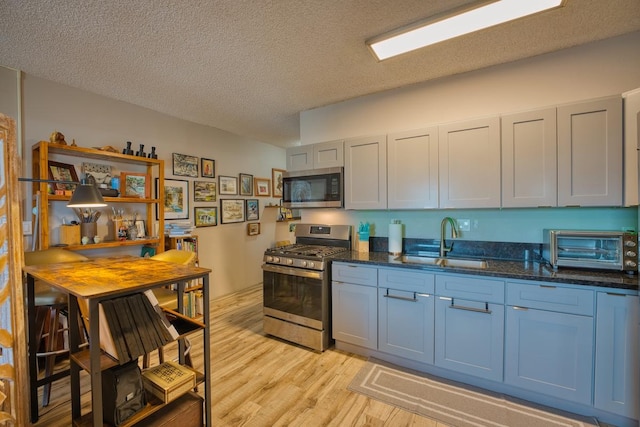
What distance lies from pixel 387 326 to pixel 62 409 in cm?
244

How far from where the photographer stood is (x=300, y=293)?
2.74 m

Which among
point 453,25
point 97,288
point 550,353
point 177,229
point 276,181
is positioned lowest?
point 550,353

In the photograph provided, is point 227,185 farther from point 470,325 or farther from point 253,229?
point 470,325

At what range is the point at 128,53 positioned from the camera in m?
2.17

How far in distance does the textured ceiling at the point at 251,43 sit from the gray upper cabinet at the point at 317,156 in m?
0.56

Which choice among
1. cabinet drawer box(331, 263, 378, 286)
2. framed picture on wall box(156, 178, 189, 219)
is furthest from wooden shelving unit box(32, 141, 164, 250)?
cabinet drawer box(331, 263, 378, 286)

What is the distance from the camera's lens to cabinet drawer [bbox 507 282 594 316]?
1.75 metres

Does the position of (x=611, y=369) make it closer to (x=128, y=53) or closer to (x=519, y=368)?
(x=519, y=368)

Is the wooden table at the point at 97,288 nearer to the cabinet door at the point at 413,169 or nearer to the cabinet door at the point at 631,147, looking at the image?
the cabinet door at the point at 413,169

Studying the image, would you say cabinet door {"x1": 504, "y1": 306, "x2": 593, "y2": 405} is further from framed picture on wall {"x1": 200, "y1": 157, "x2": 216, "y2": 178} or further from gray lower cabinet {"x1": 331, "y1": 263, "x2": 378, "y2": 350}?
framed picture on wall {"x1": 200, "y1": 157, "x2": 216, "y2": 178}

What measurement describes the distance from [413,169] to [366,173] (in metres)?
0.46

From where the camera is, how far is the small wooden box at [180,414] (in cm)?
141

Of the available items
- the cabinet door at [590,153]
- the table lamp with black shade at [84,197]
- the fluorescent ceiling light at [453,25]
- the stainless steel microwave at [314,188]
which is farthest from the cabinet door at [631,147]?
the table lamp with black shade at [84,197]

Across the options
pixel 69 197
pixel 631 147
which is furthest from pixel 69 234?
pixel 631 147
